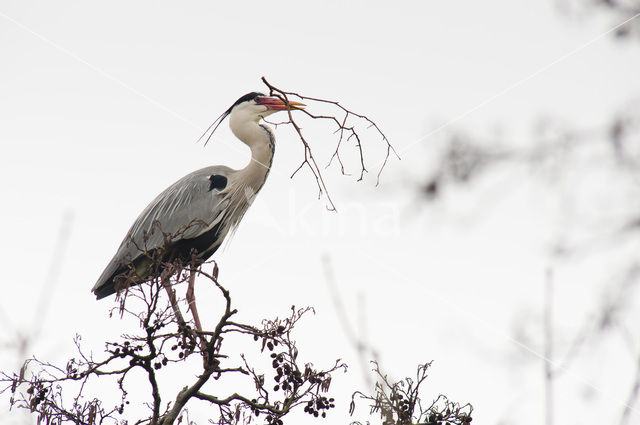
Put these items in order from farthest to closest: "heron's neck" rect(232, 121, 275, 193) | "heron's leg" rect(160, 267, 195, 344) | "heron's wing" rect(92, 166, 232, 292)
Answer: "heron's neck" rect(232, 121, 275, 193), "heron's wing" rect(92, 166, 232, 292), "heron's leg" rect(160, 267, 195, 344)

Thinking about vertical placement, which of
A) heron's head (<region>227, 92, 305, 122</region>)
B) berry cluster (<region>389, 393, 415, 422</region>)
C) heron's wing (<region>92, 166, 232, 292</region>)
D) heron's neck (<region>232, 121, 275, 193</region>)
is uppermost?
heron's head (<region>227, 92, 305, 122</region>)

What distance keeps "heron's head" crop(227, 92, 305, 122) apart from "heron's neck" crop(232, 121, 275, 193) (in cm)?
7

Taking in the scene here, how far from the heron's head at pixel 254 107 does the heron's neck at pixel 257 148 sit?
72 mm

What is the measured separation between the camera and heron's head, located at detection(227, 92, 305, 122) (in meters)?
6.58

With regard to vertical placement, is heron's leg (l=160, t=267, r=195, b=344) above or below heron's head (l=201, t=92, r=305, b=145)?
below

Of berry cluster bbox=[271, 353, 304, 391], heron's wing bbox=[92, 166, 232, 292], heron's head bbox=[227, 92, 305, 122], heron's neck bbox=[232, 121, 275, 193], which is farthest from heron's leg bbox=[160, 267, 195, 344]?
heron's head bbox=[227, 92, 305, 122]

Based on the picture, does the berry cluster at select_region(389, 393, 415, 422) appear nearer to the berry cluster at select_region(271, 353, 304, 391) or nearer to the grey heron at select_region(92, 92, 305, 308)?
the berry cluster at select_region(271, 353, 304, 391)

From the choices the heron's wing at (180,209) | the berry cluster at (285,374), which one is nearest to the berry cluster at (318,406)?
the berry cluster at (285,374)

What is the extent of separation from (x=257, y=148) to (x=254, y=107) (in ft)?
1.19

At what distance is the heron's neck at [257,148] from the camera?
6.57 metres

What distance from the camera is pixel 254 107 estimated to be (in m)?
6.58

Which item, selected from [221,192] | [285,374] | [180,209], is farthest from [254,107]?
[285,374]

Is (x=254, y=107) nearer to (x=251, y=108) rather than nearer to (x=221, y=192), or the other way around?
(x=251, y=108)

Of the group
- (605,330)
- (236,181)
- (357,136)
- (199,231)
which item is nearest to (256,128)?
(236,181)
